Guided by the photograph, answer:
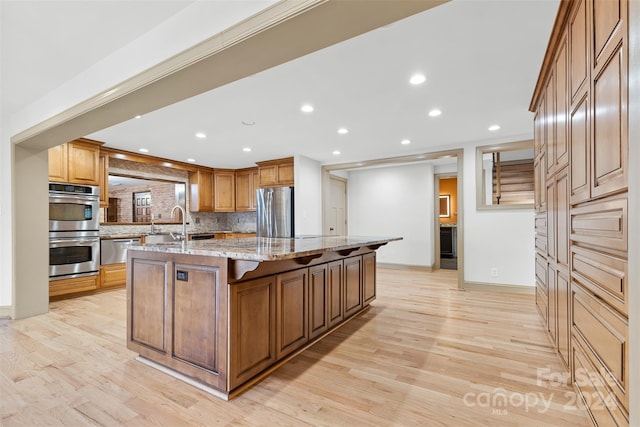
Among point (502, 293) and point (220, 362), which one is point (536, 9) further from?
point (502, 293)

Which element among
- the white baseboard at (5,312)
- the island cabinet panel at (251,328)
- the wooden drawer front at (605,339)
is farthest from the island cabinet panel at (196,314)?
the white baseboard at (5,312)

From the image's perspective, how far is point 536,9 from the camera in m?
1.75

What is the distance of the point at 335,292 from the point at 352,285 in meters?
0.38

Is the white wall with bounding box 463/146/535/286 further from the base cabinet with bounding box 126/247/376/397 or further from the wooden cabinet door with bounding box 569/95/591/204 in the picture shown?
the base cabinet with bounding box 126/247/376/397

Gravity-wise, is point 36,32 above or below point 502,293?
above

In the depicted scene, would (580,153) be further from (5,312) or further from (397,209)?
(5,312)

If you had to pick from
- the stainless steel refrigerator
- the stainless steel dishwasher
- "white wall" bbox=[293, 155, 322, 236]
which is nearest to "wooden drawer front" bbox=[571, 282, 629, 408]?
"white wall" bbox=[293, 155, 322, 236]

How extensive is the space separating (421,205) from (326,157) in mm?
2343

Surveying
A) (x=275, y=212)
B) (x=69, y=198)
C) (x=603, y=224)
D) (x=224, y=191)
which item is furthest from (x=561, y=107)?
(x=224, y=191)

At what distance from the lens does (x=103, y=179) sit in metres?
4.60

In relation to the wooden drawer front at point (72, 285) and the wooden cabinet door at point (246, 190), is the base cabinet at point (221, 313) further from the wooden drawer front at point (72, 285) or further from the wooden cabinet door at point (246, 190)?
the wooden cabinet door at point (246, 190)

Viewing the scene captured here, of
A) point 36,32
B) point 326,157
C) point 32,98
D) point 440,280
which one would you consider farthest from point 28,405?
point 440,280

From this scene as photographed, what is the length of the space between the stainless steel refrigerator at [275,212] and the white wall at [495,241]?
3018 mm

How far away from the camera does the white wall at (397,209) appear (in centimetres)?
625
